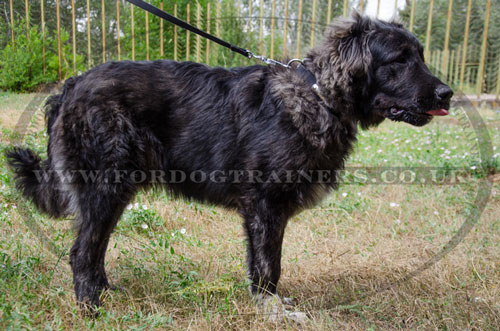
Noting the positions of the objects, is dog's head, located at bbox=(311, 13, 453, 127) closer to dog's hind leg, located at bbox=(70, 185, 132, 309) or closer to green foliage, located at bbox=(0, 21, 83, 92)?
dog's hind leg, located at bbox=(70, 185, 132, 309)

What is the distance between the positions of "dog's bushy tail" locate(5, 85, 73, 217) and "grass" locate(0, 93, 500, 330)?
1.06 feet

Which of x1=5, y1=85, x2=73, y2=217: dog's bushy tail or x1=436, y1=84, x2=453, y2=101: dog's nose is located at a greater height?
x1=436, y1=84, x2=453, y2=101: dog's nose

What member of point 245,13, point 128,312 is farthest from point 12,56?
point 128,312

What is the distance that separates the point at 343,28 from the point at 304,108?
0.57m

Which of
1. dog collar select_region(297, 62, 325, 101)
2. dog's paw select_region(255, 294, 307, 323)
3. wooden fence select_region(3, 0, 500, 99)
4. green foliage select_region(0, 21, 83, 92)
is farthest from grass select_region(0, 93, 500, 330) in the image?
green foliage select_region(0, 21, 83, 92)

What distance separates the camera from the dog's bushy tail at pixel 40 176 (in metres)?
2.34

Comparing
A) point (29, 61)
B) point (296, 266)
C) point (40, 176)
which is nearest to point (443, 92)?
point (296, 266)

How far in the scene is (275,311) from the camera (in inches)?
85.5

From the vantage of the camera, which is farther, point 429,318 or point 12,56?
point 12,56

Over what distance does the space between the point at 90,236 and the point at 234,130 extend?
40.5 inches

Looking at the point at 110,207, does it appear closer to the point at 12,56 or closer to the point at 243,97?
the point at 243,97

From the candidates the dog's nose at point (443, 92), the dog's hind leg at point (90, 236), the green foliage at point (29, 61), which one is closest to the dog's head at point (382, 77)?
the dog's nose at point (443, 92)

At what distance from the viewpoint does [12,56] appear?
270 inches

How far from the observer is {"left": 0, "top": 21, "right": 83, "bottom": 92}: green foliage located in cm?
676
